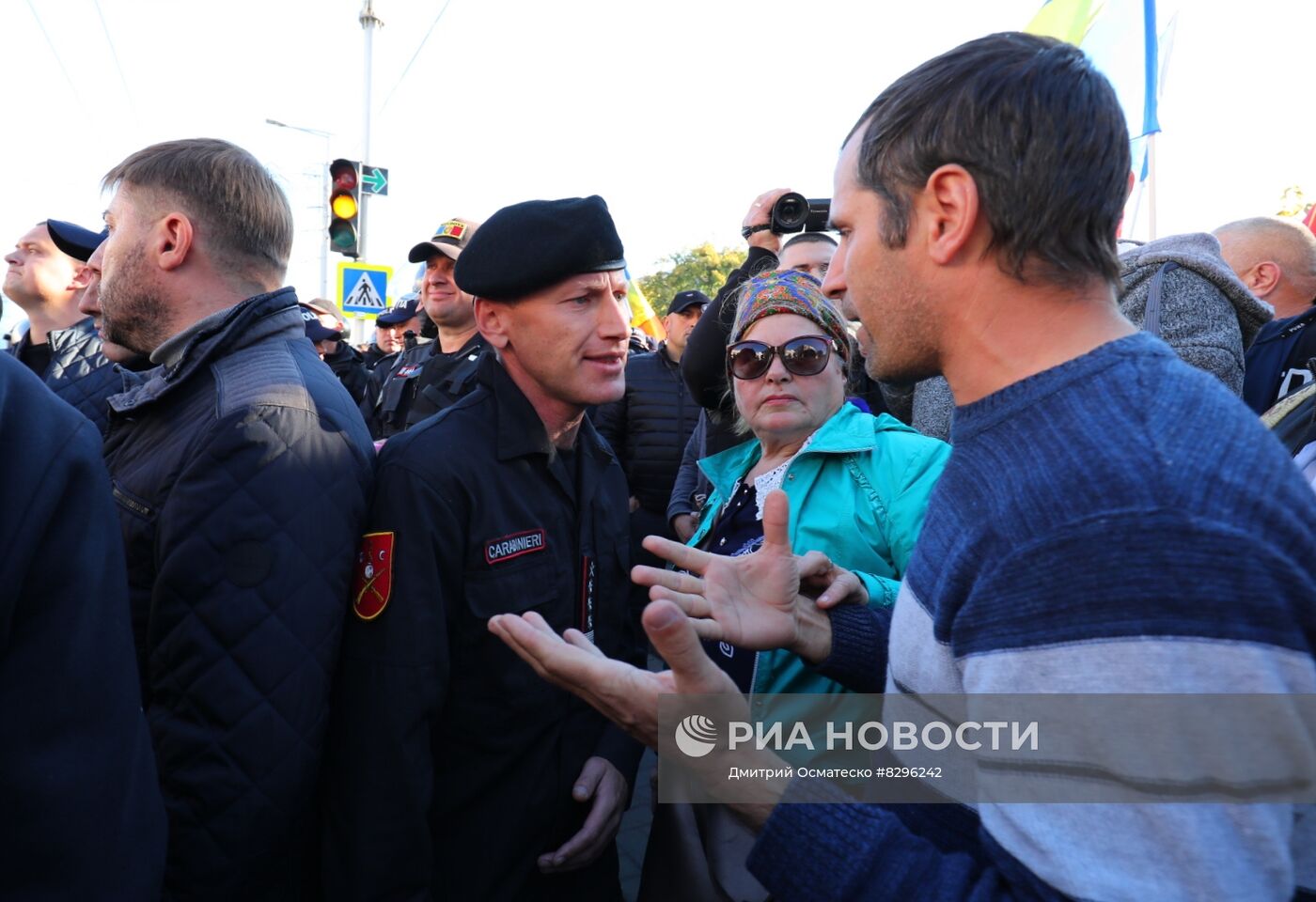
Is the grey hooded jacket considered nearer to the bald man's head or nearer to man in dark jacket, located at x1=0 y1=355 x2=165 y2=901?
the bald man's head

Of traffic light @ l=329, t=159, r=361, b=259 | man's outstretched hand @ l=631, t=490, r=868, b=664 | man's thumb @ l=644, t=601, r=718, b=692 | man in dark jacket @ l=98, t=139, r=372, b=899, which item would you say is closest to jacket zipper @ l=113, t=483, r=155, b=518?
→ man in dark jacket @ l=98, t=139, r=372, b=899

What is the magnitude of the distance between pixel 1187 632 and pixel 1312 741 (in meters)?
0.20

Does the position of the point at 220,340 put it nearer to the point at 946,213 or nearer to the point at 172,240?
the point at 172,240

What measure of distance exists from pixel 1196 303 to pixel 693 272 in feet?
150

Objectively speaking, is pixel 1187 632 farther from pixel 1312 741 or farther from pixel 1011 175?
pixel 1011 175

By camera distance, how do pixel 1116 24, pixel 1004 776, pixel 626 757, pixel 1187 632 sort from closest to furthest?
pixel 1187 632 < pixel 1004 776 < pixel 626 757 < pixel 1116 24

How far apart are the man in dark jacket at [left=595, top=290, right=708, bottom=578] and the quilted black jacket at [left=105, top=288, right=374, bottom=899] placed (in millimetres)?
3092

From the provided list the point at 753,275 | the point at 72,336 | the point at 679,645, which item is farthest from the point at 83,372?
the point at 679,645

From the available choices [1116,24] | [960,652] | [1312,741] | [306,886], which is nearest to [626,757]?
[306,886]

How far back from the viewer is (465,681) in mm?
1860

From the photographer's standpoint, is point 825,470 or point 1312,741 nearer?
point 1312,741

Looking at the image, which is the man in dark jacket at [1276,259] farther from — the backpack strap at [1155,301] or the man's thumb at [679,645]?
the man's thumb at [679,645]

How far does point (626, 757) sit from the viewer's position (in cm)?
210

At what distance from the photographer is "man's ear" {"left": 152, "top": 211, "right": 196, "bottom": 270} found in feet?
6.47
